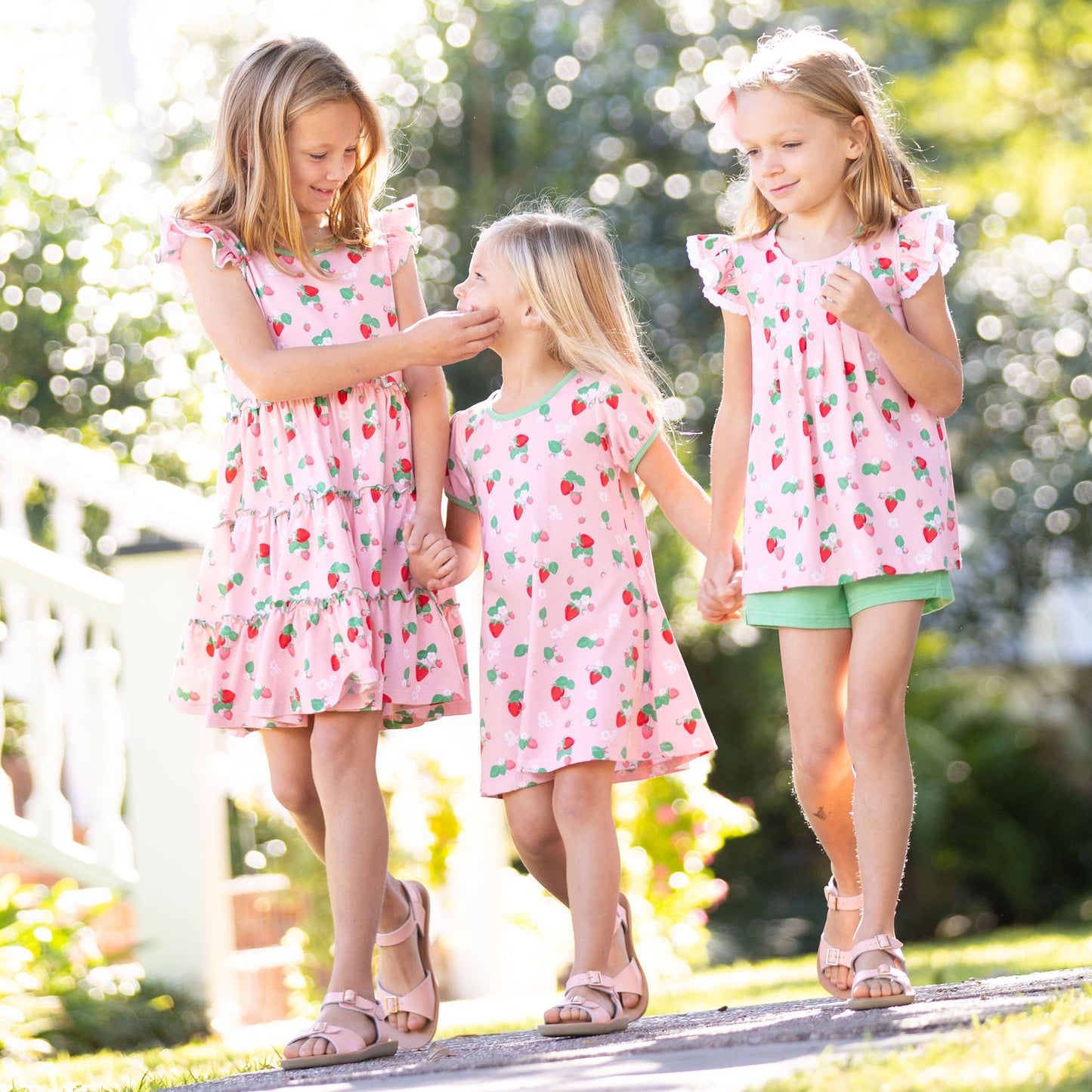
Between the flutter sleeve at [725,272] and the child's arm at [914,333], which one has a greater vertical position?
the flutter sleeve at [725,272]

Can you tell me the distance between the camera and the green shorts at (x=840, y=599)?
3002 millimetres

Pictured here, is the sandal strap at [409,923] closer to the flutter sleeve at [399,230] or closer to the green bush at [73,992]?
the flutter sleeve at [399,230]

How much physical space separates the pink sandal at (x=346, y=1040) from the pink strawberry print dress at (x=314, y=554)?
0.53 meters

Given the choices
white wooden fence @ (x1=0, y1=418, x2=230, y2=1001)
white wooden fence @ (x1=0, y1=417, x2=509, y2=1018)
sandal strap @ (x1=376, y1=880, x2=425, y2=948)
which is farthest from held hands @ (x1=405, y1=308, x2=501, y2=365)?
white wooden fence @ (x1=0, y1=418, x2=230, y2=1001)

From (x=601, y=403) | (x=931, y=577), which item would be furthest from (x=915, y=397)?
(x=601, y=403)

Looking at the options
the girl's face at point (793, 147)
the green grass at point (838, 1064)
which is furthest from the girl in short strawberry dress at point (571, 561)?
the green grass at point (838, 1064)

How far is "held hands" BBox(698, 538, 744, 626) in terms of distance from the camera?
3266mm

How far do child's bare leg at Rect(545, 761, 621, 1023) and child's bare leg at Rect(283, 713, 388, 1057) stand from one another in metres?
0.35

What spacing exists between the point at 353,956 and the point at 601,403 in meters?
1.19

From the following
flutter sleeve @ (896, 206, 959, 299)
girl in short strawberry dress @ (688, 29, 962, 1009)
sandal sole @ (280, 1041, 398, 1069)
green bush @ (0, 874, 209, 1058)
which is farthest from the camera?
green bush @ (0, 874, 209, 1058)

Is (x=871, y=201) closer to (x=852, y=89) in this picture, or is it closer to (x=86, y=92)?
(x=852, y=89)

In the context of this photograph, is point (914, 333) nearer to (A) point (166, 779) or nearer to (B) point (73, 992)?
(A) point (166, 779)

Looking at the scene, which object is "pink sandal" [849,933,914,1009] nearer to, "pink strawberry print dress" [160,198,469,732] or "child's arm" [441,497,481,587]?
"pink strawberry print dress" [160,198,469,732]

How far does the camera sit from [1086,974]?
3.01 meters
